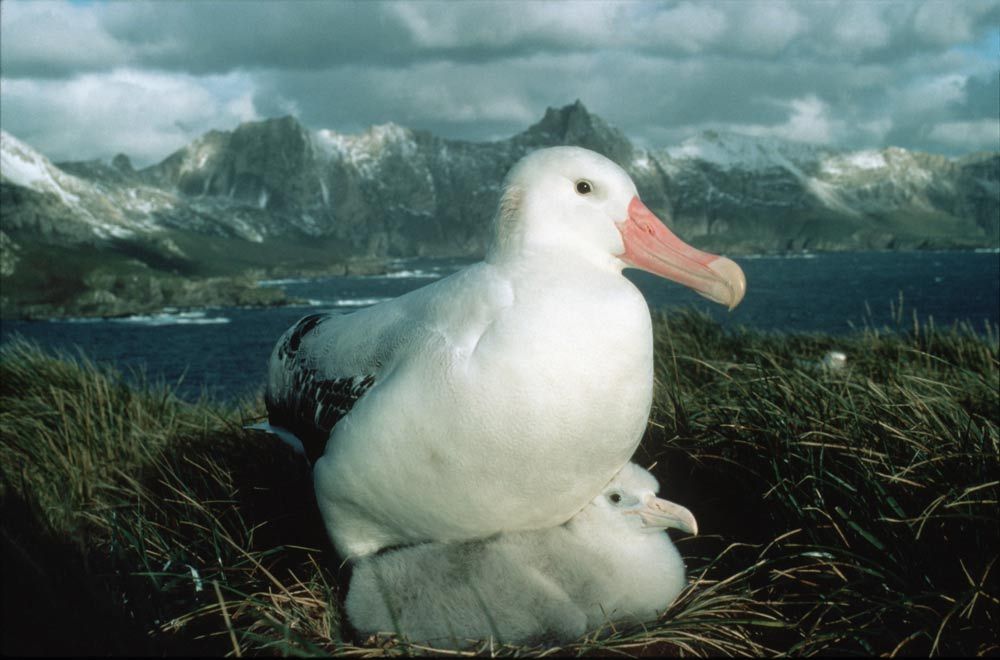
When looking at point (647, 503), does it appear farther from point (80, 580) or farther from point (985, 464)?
point (80, 580)

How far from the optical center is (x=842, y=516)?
9.12ft

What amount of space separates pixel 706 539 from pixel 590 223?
151 cm

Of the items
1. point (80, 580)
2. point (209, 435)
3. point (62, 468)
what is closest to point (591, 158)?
point (80, 580)

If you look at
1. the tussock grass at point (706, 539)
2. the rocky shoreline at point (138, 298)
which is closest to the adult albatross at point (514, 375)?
the tussock grass at point (706, 539)

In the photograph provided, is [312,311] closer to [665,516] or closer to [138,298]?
[138,298]

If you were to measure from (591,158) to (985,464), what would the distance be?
1739 millimetres

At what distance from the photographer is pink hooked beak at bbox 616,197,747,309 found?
9.70ft

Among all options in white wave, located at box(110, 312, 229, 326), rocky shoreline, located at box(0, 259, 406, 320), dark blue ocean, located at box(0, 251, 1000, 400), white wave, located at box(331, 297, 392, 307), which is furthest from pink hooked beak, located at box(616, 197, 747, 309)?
rocky shoreline, located at box(0, 259, 406, 320)

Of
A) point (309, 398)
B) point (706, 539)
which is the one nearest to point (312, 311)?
point (309, 398)

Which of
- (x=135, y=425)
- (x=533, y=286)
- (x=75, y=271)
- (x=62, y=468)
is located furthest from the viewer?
(x=75, y=271)

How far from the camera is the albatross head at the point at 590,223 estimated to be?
2.89 metres

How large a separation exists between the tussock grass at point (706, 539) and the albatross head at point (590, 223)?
2.67ft

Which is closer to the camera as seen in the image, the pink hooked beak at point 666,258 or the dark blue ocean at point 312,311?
the pink hooked beak at point 666,258

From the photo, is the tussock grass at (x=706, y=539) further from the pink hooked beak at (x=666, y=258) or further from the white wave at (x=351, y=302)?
the white wave at (x=351, y=302)
